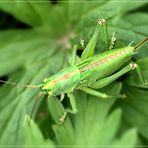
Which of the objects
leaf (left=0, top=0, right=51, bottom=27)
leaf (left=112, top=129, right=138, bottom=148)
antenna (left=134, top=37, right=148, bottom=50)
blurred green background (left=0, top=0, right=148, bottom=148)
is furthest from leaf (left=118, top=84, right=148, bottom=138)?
leaf (left=0, top=0, right=51, bottom=27)

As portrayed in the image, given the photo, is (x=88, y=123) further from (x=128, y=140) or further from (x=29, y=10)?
(x=29, y=10)

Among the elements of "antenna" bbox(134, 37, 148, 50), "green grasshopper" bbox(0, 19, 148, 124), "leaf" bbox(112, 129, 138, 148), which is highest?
"antenna" bbox(134, 37, 148, 50)

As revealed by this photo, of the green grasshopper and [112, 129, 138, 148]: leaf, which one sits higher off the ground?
the green grasshopper

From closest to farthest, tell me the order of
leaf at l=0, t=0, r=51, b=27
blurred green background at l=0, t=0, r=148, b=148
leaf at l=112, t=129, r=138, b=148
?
leaf at l=112, t=129, r=138, b=148
blurred green background at l=0, t=0, r=148, b=148
leaf at l=0, t=0, r=51, b=27

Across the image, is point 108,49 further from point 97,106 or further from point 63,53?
point 63,53

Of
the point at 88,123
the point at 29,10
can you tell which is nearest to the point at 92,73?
the point at 88,123

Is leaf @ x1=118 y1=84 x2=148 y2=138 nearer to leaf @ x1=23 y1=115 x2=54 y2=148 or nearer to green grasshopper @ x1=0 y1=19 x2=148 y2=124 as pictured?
green grasshopper @ x1=0 y1=19 x2=148 y2=124

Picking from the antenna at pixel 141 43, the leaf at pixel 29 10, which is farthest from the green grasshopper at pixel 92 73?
the leaf at pixel 29 10
